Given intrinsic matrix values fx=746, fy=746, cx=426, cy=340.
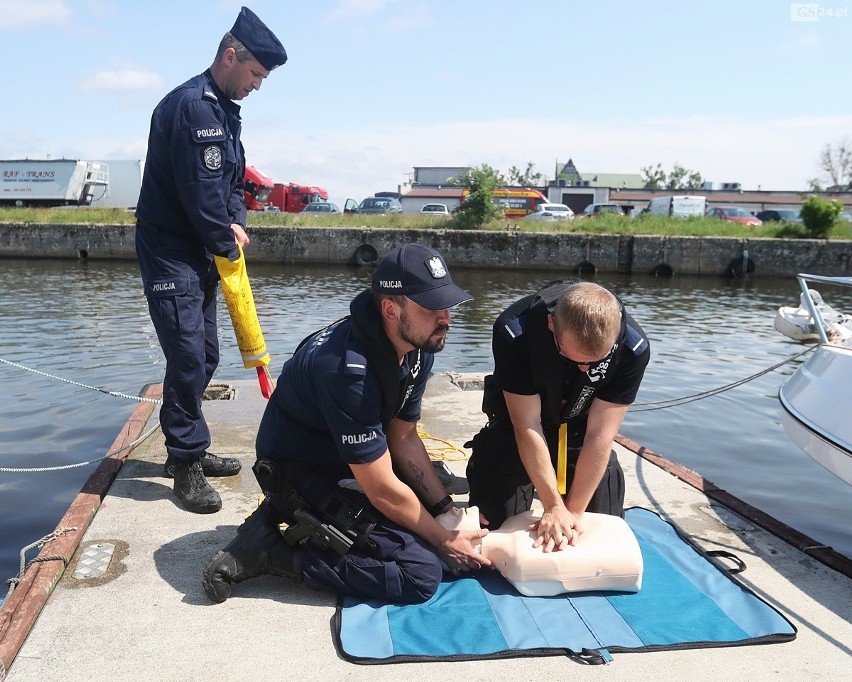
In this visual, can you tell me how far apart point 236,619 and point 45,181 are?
3049cm

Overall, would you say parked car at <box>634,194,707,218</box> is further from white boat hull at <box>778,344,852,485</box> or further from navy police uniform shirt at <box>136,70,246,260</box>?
navy police uniform shirt at <box>136,70,246,260</box>

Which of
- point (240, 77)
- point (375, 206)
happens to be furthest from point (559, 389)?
point (375, 206)

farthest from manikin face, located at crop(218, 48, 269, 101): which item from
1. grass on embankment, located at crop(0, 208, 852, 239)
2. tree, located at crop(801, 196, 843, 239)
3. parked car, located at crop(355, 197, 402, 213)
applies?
parked car, located at crop(355, 197, 402, 213)

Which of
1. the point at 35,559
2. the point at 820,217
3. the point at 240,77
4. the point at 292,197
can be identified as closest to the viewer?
the point at 35,559

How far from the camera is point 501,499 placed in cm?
327

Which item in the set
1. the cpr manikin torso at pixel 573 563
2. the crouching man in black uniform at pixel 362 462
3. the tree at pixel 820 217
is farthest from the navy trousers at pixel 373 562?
the tree at pixel 820 217

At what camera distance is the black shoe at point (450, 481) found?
133 inches

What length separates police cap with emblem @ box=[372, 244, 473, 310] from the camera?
2.44 meters

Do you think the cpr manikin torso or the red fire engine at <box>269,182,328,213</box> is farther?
the red fire engine at <box>269,182,328,213</box>

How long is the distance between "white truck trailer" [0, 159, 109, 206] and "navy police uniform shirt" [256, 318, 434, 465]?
2954 cm

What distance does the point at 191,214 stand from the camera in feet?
11.3

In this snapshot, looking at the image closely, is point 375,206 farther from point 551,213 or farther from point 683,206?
point 683,206

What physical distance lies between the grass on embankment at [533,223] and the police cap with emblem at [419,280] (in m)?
19.5

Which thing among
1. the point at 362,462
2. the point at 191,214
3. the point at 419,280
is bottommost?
the point at 362,462
